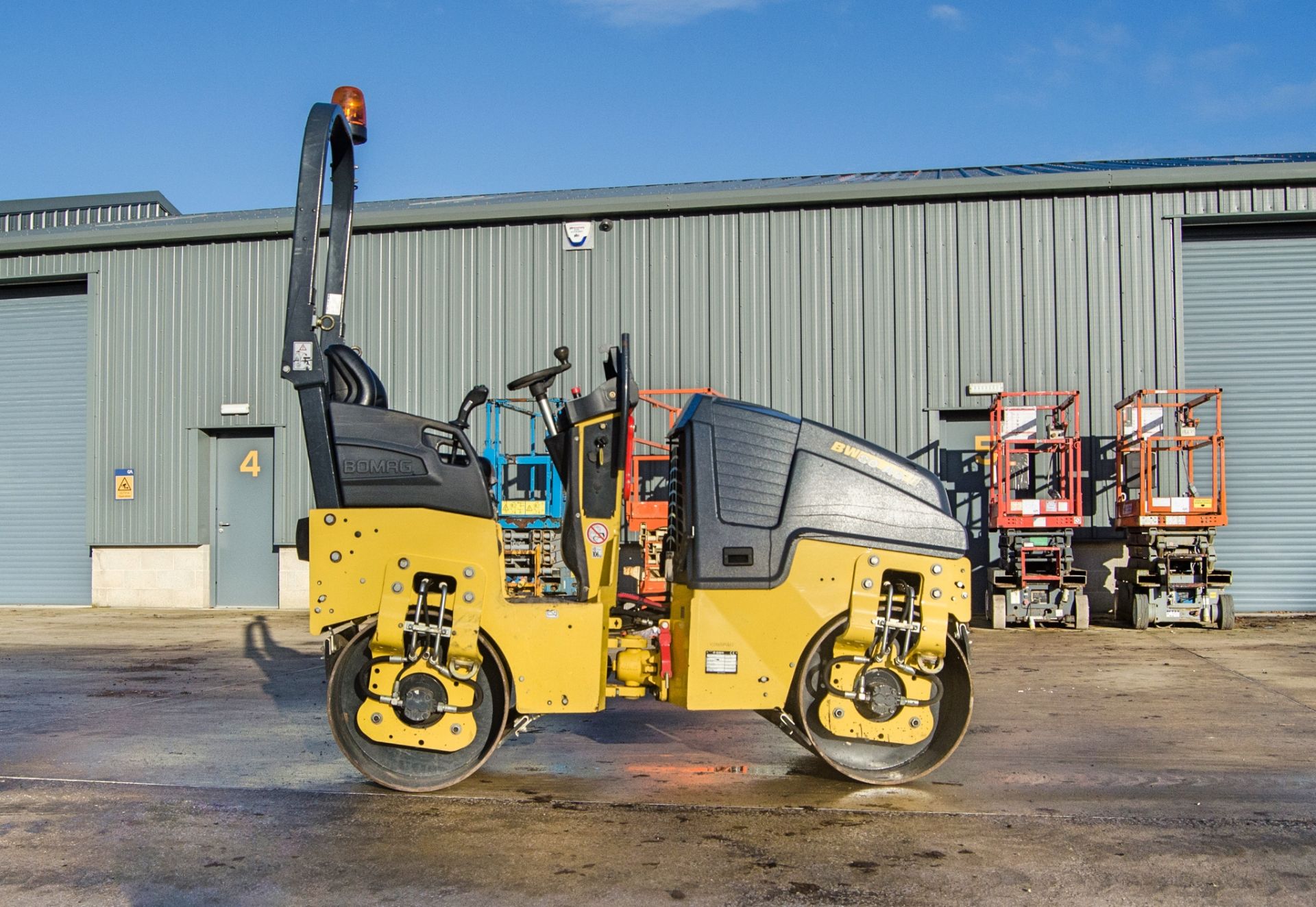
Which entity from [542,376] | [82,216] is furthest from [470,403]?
[82,216]

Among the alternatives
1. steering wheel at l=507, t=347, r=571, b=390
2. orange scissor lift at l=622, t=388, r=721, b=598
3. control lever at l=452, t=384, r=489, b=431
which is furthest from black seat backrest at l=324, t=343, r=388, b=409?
orange scissor lift at l=622, t=388, r=721, b=598

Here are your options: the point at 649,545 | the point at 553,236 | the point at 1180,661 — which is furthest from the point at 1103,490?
the point at 553,236

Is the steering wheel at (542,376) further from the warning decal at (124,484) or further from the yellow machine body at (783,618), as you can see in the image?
the warning decal at (124,484)

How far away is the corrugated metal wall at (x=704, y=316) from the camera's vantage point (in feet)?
46.5

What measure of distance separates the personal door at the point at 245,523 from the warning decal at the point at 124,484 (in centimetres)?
124

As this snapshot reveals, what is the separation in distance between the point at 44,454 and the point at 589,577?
15051mm

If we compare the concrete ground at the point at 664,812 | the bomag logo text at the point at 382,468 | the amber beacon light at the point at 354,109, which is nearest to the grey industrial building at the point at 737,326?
the concrete ground at the point at 664,812

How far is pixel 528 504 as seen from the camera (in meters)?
13.2

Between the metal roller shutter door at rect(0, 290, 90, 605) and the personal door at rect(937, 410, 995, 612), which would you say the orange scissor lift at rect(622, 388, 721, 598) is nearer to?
the personal door at rect(937, 410, 995, 612)

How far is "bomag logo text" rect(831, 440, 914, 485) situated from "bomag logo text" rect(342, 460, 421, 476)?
1859 millimetres

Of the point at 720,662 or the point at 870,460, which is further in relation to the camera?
the point at 870,460

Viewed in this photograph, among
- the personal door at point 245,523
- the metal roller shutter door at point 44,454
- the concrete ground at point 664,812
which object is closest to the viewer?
the concrete ground at point 664,812

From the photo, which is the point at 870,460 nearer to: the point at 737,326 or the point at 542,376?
the point at 542,376

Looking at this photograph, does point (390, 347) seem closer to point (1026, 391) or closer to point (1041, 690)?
point (1026, 391)
